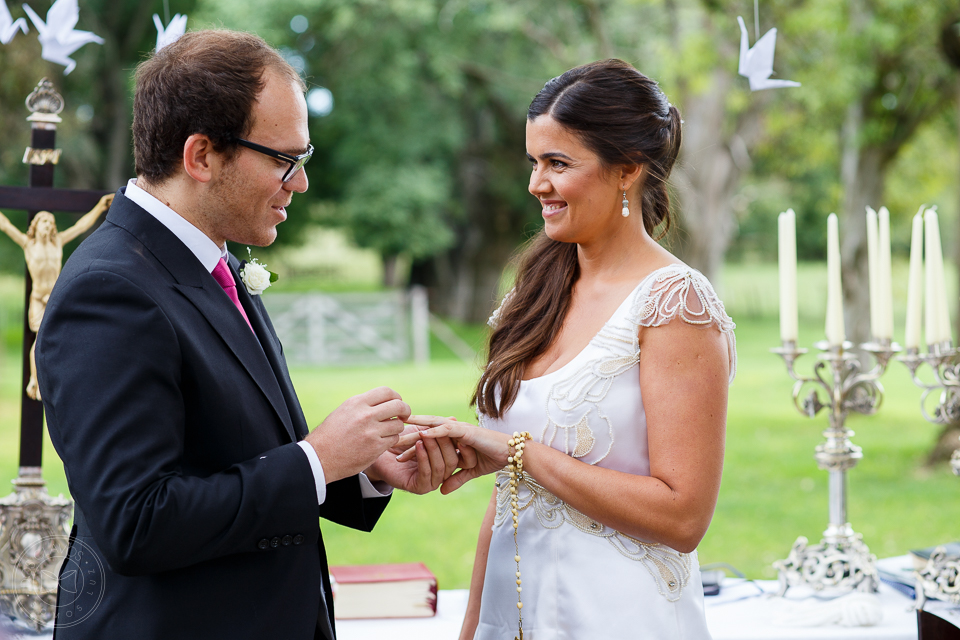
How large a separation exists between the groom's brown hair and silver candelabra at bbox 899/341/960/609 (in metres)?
2.19

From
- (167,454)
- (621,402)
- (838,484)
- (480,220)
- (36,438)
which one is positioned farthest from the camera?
(480,220)

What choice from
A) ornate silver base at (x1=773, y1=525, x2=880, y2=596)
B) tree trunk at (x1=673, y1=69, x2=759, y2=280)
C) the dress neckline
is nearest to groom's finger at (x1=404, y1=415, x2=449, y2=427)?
the dress neckline

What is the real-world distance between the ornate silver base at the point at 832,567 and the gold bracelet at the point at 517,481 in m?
1.09

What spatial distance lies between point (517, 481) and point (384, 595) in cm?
78

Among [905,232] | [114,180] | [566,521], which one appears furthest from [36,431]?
[905,232]

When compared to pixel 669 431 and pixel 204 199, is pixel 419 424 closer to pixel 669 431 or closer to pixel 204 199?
pixel 669 431

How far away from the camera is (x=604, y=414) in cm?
228

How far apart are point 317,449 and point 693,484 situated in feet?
2.94

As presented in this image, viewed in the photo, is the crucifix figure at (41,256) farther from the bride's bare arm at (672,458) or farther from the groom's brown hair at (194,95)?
the bride's bare arm at (672,458)

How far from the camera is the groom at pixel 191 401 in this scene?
1.65 meters

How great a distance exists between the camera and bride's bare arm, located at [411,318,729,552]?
2.13 metres

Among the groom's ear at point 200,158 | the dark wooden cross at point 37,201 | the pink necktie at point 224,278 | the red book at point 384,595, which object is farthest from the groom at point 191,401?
the dark wooden cross at point 37,201

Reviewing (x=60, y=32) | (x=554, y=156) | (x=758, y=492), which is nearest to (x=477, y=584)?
(x=554, y=156)

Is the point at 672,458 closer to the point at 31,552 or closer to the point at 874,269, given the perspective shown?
the point at 874,269
